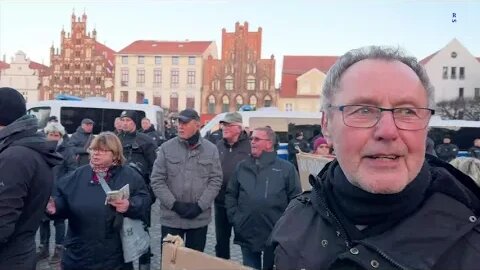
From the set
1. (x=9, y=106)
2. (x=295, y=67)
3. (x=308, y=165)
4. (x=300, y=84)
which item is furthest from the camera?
(x=295, y=67)

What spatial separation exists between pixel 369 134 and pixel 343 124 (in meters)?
0.09

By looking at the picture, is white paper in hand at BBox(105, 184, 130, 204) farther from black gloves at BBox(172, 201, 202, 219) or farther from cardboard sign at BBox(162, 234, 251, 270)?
cardboard sign at BBox(162, 234, 251, 270)

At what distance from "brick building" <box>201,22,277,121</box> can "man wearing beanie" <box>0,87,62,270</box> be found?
54.7 meters

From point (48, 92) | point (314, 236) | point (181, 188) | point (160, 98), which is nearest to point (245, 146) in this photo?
point (181, 188)

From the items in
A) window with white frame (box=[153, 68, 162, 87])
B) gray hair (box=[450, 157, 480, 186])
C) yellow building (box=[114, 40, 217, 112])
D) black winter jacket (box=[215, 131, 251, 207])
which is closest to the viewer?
gray hair (box=[450, 157, 480, 186])

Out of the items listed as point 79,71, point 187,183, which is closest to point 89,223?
point 187,183

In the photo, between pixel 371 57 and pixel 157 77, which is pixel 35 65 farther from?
pixel 371 57

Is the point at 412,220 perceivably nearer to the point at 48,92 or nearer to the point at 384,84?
the point at 384,84

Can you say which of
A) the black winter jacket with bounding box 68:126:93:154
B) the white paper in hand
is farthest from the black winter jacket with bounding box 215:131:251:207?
the black winter jacket with bounding box 68:126:93:154

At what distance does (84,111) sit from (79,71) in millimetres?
51071

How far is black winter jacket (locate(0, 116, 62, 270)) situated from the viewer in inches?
112

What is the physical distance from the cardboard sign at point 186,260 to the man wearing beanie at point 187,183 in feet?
10.9

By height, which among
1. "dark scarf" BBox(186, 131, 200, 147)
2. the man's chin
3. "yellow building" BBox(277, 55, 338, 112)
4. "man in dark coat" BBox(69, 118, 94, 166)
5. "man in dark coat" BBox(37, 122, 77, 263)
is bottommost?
"man in dark coat" BBox(37, 122, 77, 263)

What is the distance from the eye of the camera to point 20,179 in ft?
9.57
